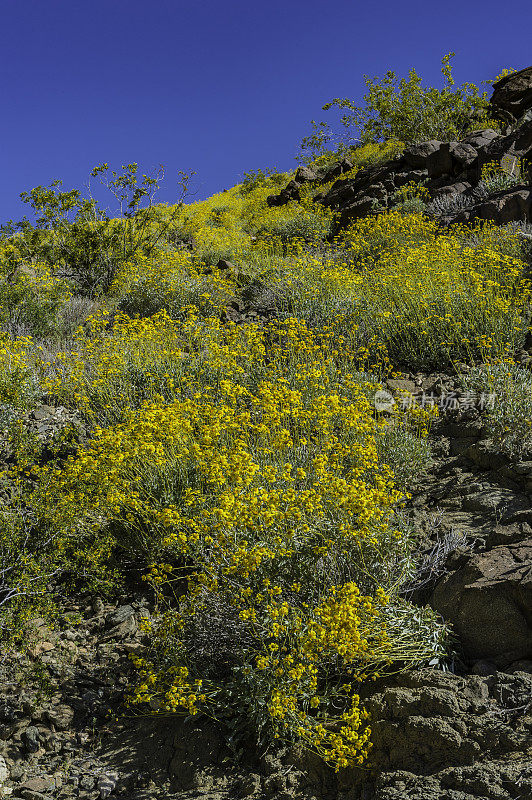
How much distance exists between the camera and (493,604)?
274 cm

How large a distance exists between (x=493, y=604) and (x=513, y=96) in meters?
17.0

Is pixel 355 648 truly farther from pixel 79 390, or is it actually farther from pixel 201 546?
pixel 79 390

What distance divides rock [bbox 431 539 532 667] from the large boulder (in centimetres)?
1625

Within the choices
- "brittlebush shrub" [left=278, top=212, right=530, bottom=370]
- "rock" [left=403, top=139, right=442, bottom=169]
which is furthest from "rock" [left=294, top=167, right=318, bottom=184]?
"brittlebush shrub" [left=278, top=212, right=530, bottom=370]

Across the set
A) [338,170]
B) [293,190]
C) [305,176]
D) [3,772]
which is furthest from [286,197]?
[3,772]

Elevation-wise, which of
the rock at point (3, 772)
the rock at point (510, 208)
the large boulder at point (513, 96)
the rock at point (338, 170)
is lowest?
the rock at point (3, 772)

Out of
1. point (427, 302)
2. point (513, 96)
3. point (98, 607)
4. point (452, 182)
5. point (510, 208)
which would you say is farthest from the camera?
point (513, 96)

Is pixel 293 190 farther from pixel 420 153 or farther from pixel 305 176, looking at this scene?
pixel 420 153

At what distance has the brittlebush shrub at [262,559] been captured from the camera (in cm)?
260

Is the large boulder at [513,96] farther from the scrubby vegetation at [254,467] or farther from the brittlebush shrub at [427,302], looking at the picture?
the brittlebush shrub at [427,302]

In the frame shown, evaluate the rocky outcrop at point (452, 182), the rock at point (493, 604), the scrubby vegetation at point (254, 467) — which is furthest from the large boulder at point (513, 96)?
the rock at point (493, 604)

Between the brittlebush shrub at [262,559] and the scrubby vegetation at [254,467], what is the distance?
0.02 metres

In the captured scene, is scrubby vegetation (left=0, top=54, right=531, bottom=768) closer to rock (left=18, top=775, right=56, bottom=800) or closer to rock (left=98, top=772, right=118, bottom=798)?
rock (left=98, top=772, right=118, bottom=798)

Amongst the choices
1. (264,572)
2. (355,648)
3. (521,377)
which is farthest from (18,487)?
(521,377)
